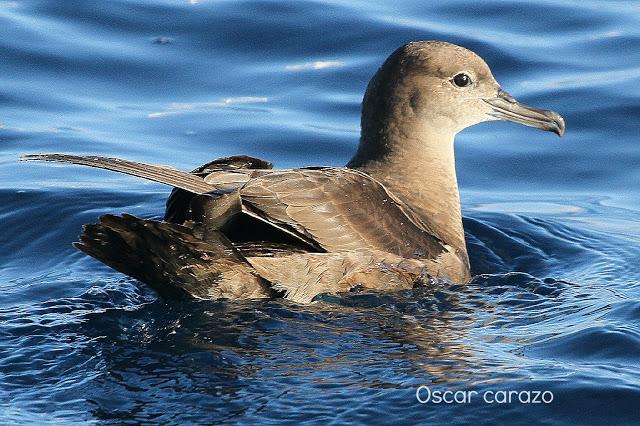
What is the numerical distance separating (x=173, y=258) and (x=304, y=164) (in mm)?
3750

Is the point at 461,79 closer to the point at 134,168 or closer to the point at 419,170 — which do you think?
the point at 419,170

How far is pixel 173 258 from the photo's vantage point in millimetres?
6137

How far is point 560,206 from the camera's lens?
9.08 m

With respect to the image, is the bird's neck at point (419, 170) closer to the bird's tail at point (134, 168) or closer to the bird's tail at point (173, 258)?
the bird's tail at point (173, 258)

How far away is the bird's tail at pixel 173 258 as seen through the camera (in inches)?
234

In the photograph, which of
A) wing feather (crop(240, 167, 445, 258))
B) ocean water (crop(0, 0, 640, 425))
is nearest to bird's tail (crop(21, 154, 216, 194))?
wing feather (crop(240, 167, 445, 258))

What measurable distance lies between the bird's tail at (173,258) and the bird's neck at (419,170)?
1.27m

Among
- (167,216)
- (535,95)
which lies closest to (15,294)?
(167,216)

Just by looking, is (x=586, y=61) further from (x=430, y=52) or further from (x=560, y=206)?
(x=430, y=52)

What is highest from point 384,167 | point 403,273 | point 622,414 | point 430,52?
Result: point 430,52


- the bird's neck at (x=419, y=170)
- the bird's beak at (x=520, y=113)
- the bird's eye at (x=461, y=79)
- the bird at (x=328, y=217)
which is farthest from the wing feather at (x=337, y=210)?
the bird's beak at (x=520, y=113)

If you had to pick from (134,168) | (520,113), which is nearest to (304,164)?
(520,113)

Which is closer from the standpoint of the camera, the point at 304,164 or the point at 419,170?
the point at 419,170

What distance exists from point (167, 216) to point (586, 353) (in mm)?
2176
